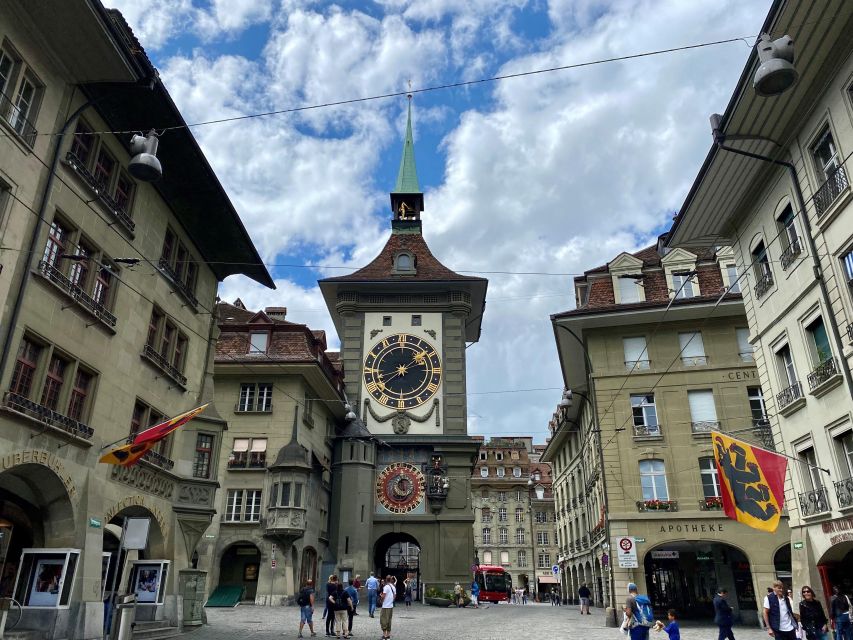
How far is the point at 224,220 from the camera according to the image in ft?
76.2

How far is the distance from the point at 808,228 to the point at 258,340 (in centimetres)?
2783

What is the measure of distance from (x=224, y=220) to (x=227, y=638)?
13.1 meters

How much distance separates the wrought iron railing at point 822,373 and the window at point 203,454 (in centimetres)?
1820

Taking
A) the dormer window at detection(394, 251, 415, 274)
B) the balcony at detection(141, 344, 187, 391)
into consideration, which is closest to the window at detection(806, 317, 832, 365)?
the balcony at detection(141, 344, 187, 391)

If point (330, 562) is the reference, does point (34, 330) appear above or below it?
above

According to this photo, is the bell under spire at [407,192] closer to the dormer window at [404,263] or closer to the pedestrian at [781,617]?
the dormer window at [404,263]

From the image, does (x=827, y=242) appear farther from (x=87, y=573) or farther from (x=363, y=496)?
(x=363, y=496)

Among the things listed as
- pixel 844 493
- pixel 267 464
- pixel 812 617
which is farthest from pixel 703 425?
pixel 267 464

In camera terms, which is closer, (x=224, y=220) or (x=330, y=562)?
(x=224, y=220)

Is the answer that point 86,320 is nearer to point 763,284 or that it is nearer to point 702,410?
point 763,284

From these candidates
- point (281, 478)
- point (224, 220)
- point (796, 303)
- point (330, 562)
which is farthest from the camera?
point (330, 562)

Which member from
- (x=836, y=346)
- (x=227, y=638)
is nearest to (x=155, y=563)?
(x=227, y=638)

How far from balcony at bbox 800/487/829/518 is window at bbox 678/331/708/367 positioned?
43.7 feet

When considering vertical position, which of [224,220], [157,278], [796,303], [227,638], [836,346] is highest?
[224,220]
